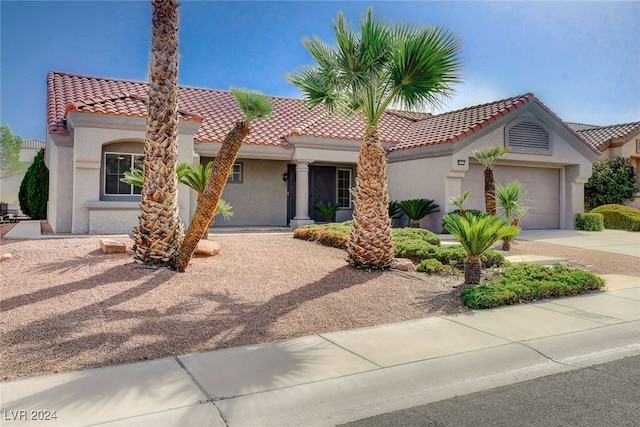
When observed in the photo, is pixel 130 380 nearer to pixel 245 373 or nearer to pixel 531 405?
pixel 245 373

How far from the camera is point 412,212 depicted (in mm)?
17484

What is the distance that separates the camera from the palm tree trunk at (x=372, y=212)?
32.9 ft

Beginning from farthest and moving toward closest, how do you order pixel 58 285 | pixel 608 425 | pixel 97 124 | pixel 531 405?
pixel 97 124
pixel 58 285
pixel 531 405
pixel 608 425

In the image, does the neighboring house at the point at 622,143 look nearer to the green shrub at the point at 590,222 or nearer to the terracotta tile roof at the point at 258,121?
the green shrub at the point at 590,222

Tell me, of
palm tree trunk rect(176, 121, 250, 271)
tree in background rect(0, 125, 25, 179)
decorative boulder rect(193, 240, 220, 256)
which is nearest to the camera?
palm tree trunk rect(176, 121, 250, 271)

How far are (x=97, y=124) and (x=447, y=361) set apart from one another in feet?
39.9

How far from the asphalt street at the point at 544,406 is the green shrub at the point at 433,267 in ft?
16.5

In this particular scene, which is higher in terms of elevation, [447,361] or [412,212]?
[412,212]

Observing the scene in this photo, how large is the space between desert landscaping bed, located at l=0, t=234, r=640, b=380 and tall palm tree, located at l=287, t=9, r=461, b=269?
0.95m

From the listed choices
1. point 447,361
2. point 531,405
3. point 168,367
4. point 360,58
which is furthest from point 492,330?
point 360,58

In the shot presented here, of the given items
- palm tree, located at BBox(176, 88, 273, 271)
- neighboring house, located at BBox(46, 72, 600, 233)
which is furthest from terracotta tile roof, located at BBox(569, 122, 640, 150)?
palm tree, located at BBox(176, 88, 273, 271)

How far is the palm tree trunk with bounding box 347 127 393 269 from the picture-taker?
10031 mm

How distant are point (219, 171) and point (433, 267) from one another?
4.69 m
